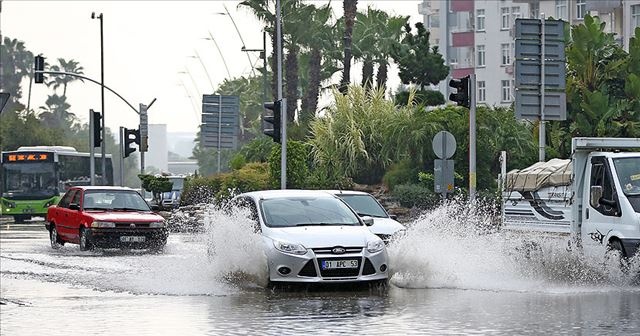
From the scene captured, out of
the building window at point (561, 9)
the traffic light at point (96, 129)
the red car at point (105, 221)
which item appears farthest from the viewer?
the building window at point (561, 9)

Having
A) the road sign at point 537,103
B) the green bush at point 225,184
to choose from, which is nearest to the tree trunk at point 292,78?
the green bush at point 225,184

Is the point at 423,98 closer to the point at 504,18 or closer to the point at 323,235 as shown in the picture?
the point at 323,235

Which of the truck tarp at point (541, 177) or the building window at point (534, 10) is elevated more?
the building window at point (534, 10)

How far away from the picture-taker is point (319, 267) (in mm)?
19844

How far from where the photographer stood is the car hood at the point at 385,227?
25.6 meters

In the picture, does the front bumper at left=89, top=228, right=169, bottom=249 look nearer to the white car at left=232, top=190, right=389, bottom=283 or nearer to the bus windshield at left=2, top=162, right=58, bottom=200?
the white car at left=232, top=190, right=389, bottom=283

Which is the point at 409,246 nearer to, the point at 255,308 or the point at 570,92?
the point at 255,308

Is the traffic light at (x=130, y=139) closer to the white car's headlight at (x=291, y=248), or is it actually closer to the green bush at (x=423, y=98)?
the green bush at (x=423, y=98)

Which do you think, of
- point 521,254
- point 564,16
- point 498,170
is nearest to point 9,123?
point 564,16

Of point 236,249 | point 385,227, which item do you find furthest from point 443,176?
point 236,249

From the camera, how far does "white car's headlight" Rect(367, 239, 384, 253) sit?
20156mm

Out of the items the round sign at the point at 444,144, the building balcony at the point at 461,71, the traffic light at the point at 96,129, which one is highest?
the building balcony at the point at 461,71

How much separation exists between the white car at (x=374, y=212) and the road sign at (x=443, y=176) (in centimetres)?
406

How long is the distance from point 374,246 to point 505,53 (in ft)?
278
